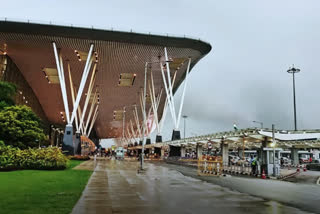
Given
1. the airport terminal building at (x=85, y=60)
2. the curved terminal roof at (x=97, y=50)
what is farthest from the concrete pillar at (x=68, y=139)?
the curved terminal roof at (x=97, y=50)

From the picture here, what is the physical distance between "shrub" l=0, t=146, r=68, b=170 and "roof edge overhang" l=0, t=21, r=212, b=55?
24861 millimetres

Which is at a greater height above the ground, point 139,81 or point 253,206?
point 139,81

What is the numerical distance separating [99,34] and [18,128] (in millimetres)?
20741

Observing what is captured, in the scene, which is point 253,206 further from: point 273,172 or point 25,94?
point 25,94

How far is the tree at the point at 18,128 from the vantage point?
30.5 meters

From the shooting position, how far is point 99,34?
46.0m

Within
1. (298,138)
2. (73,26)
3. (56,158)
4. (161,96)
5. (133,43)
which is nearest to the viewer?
(56,158)

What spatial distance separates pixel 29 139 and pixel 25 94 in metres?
41.3

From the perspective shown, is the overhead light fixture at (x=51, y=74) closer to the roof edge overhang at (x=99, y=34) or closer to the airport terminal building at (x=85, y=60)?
the airport terminal building at (x=85, y=60)

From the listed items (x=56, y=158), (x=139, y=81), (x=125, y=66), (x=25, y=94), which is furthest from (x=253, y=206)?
(x=25, y=94)

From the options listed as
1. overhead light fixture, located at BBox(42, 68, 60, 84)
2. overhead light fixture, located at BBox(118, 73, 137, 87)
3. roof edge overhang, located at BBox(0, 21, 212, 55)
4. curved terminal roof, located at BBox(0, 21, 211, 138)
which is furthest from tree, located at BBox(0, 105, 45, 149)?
overhead light fixture, located at BBox(118, 73, 137, 87)

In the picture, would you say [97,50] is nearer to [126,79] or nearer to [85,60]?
[85,60]

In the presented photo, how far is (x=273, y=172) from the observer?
25.1m

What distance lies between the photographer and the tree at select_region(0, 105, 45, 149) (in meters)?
30.5
